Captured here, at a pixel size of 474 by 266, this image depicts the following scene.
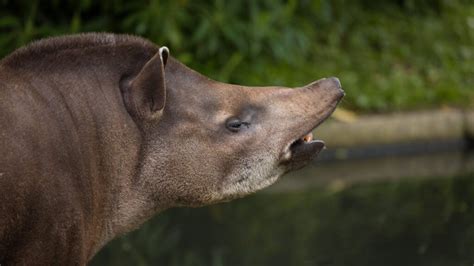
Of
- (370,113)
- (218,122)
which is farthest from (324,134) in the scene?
(218,122)

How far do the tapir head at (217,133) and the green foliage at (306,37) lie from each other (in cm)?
469

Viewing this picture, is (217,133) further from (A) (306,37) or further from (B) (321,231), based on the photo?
(A) (306,37)

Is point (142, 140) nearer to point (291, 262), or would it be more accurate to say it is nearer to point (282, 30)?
point (291, 262)

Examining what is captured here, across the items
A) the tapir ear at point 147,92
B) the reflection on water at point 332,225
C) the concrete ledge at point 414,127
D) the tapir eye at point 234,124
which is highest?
the tapir ear at point 147,92

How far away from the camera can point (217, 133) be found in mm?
5512

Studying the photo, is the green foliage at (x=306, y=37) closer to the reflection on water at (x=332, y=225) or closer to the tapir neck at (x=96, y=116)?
the reflection on water at (x=332, y=225)

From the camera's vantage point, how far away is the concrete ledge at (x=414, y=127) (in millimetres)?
10781

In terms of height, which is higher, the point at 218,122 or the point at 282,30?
the point at 218,122

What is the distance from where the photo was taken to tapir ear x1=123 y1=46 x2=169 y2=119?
5.28 metres

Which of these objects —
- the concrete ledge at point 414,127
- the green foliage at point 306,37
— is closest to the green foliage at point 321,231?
the concrete ledge at point 414,127

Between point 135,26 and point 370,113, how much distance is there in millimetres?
2046

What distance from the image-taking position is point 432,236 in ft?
27.1

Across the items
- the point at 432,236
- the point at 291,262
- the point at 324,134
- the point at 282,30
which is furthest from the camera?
the point at 282,30

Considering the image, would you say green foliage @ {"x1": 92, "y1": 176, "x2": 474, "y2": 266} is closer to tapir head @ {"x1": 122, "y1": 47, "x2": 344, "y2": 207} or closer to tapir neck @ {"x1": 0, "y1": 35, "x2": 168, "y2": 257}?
tapir head @ {"x1": 122, "y1": 47, "x2": 344, "y2": 207}
